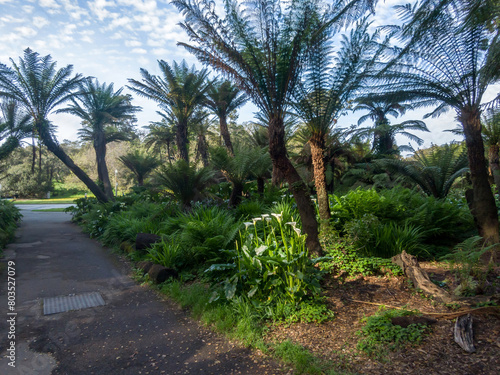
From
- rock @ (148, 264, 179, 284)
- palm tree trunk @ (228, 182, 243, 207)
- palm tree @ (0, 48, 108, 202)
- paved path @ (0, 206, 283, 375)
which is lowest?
paved path @ (0, 206, 283, 375)

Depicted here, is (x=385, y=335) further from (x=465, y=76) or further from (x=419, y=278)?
(x=465, y=76)

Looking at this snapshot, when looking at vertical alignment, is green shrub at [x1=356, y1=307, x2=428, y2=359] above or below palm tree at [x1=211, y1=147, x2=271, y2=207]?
below

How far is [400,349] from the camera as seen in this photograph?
2918mm

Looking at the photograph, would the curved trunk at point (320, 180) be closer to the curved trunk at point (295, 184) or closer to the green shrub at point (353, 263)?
the curved trunk at point (295, 184)

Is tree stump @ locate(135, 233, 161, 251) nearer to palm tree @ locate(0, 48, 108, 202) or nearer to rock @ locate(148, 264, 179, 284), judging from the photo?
rock @ locate(148, 264, 179, 284)

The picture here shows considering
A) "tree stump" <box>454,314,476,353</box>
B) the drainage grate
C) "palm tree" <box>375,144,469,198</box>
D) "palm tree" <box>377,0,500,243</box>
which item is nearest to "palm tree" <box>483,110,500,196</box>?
"palm tree" <box>375,144,469,198</box>

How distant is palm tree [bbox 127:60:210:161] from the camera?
1573cm

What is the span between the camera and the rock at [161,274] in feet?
18.2

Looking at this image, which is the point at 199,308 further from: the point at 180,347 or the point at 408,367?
the point at 408,367

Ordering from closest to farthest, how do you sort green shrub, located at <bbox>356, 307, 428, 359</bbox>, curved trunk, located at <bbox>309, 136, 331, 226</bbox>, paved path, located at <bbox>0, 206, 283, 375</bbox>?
green shrub, located at <bbox>356, 307, 428, 359</bbox> < paved path, located at <bbox>0, 206, 283, 375</bbox> < curved trunk, located at <bbox>309, 136, 331, 226</bbox>

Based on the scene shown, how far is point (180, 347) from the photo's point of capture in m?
3.56

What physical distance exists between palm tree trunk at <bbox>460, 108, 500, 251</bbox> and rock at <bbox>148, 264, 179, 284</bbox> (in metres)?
5.10

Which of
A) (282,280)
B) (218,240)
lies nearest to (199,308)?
(282,280)

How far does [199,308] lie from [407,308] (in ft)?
8.30
